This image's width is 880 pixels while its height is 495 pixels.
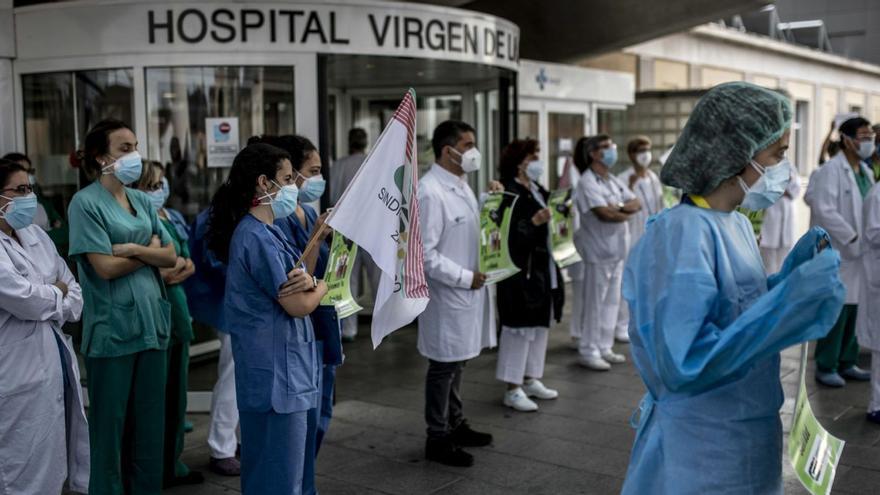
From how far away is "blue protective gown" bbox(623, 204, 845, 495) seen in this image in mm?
2301

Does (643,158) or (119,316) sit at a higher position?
(643,158)

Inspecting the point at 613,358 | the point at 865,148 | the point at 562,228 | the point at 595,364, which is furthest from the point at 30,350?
the point at 865,148

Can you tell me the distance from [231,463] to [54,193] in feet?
10.6

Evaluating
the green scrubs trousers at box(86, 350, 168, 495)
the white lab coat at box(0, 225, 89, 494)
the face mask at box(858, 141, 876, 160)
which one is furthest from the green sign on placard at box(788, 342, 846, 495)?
the face mask at box(858, 141, 876, 160)

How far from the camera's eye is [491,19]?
26.8 feet

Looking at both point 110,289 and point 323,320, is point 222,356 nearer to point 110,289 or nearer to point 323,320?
point 110,289

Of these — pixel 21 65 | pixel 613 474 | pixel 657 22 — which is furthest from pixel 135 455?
pixel 657 22

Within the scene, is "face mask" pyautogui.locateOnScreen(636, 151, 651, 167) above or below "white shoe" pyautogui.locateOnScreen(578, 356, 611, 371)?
above

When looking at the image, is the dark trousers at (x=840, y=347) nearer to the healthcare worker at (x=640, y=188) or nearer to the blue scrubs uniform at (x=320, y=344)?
the healthcare worker at (x=640, y=188)

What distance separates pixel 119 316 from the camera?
447 cm

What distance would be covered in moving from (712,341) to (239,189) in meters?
Result: 2.34

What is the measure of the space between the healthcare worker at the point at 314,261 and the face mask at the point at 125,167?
2.24 feet

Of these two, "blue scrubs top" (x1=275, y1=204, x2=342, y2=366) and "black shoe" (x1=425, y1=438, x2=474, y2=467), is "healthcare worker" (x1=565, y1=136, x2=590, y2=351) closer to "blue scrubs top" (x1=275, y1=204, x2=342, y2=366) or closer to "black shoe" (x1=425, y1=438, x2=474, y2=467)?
"black shoe" (x1=425, y1=438, x2=474, y2=467)

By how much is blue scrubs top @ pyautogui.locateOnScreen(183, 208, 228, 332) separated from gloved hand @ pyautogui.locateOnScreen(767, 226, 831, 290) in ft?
10.8
